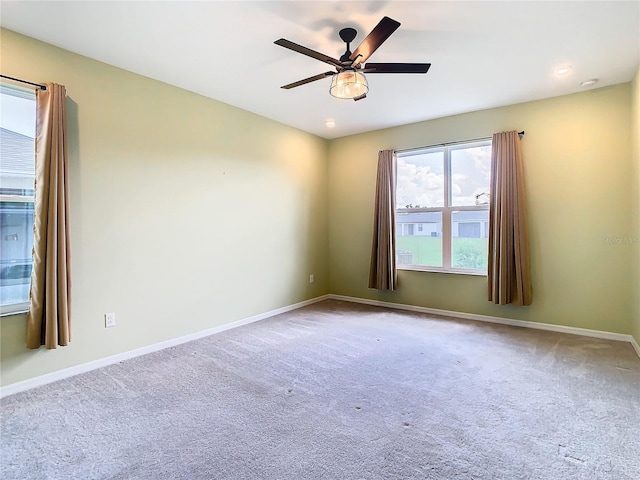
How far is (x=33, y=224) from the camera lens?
98.7 inches

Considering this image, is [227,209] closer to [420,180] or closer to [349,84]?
[349,84]

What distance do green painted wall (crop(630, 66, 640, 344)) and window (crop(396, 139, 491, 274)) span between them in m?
1.34

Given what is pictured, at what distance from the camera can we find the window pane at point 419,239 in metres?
4.59

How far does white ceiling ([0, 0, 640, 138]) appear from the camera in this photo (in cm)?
221

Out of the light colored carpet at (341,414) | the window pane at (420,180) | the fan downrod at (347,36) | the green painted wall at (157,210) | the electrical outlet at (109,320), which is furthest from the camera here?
the window pane at (420,180)

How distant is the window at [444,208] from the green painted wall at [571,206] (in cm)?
22

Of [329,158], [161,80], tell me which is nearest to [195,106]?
[161,80]

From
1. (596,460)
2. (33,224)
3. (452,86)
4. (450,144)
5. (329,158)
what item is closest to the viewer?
(596,460)

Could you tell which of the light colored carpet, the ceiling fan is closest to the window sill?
the light colored carpet

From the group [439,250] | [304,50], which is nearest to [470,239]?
[439,250]

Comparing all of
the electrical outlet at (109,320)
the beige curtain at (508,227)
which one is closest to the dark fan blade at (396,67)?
the beige curtain at (508,227)

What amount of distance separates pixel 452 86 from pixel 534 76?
753 millimetres

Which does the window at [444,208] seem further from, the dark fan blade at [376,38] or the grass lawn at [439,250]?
the dark fan blade at [376,38]

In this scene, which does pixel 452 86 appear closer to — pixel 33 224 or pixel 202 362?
pixel 202 362
